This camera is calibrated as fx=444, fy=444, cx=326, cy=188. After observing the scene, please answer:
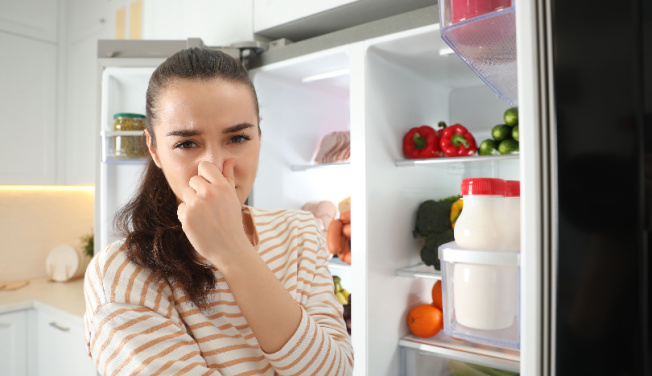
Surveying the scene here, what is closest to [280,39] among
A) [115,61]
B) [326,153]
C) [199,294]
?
[326,153]

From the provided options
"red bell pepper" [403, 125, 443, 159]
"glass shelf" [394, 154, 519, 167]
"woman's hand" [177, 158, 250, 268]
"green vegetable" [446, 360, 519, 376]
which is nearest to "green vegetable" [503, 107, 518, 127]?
A: "glass shelf" [394, 154, 519, 167]

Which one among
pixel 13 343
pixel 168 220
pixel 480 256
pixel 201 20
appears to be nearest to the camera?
pixel 480 256

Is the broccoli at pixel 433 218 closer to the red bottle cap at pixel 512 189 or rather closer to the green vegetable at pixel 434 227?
the green vegetable at pixel 434 227

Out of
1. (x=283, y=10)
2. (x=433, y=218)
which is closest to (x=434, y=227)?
(x=433, y=218)

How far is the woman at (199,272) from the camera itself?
1.94 feet

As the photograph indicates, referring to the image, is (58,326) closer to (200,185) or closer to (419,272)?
(419,272)

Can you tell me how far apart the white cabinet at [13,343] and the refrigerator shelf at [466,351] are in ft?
6.05

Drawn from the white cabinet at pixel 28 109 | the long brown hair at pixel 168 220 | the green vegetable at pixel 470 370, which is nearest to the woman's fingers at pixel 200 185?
the long brown hair at pixel 168 220

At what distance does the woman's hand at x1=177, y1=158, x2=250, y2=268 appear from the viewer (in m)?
0.58

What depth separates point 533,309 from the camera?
1.33 feet

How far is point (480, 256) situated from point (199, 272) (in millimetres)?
421

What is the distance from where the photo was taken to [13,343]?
7.01 feet

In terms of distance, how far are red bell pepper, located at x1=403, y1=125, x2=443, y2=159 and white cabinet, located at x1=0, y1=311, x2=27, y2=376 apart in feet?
6.59

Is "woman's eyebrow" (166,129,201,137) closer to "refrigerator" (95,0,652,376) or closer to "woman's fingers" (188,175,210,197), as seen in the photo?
"woman's fingers" (188,175,210,197)
